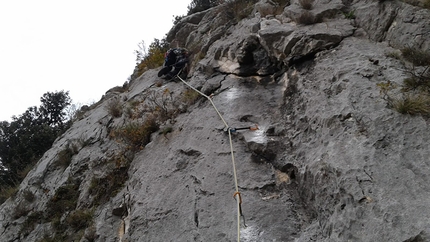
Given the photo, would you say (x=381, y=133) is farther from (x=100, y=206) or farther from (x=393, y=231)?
(x=100, y=206)

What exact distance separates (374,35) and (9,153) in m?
14.7

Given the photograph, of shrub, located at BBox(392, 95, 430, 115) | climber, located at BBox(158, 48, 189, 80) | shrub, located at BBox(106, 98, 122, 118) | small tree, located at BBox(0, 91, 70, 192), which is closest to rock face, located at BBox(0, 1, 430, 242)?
shrub, located at BBox(392, 95, 430, 115)

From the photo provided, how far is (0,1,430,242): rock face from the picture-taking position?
10.5ft

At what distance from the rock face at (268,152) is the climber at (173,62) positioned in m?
0.52

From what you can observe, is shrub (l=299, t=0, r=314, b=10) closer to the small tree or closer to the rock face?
the rock face

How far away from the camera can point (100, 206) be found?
6.25m

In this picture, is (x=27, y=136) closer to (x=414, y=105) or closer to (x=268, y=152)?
(x=268, y=152)

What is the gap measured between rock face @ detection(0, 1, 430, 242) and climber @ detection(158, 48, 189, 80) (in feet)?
1.72

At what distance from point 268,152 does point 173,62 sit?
547cm

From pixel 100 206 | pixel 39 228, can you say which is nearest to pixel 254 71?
pixel 100 206

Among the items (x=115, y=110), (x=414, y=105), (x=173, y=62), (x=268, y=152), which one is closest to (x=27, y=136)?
(x=115, y=110)

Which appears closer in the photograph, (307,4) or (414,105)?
(414,105)

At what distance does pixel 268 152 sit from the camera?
4734 mm

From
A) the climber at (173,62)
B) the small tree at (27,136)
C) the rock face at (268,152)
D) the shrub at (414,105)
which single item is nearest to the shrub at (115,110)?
the rock face at (268,152)
